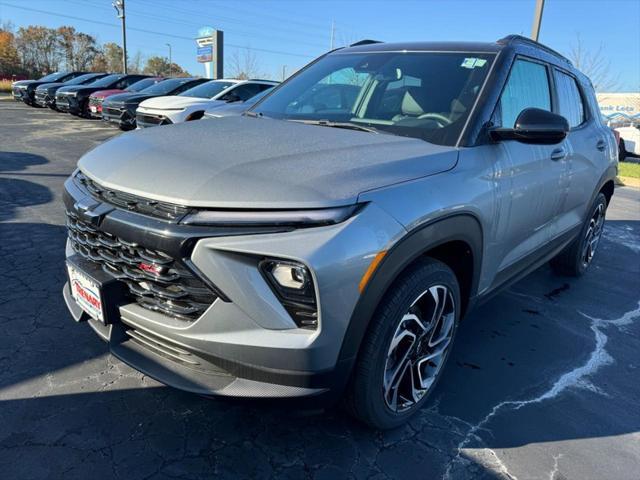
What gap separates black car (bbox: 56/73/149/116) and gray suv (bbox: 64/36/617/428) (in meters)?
16.3

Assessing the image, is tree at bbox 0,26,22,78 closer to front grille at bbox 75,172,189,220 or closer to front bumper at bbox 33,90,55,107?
front bumper at bbox 33,90,55,107

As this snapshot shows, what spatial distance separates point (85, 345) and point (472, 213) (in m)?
2.37

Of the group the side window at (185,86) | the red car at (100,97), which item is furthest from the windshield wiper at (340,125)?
the red car at (100,97)

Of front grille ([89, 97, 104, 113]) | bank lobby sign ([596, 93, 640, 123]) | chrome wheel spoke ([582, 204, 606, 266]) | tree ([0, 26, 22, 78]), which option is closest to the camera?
chrome wheel spoke ([582, 204, 606, 266])

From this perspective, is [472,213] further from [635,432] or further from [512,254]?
[635,432]

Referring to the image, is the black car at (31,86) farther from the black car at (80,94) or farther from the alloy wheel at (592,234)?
the alloy wheel at (592,234)

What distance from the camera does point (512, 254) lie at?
300 cm

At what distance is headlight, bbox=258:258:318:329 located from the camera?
1.67 m

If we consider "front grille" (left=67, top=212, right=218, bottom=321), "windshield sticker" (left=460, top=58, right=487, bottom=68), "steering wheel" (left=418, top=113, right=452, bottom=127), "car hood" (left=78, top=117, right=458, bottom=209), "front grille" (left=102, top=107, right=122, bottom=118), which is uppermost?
"windshield sticker" (left=460, top=58, right=487, bottom=68)

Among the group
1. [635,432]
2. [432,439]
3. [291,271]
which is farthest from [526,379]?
[291,271]

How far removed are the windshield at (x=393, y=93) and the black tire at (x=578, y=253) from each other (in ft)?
7.97

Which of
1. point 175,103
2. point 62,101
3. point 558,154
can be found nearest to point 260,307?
point 558,154

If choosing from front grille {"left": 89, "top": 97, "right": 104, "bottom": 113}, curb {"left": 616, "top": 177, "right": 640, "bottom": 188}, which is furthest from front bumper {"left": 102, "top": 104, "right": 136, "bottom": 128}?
curb {"left": 616, "top": 177, "right": 640, "bottom": 188}

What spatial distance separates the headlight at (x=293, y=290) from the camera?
1.67 metres
